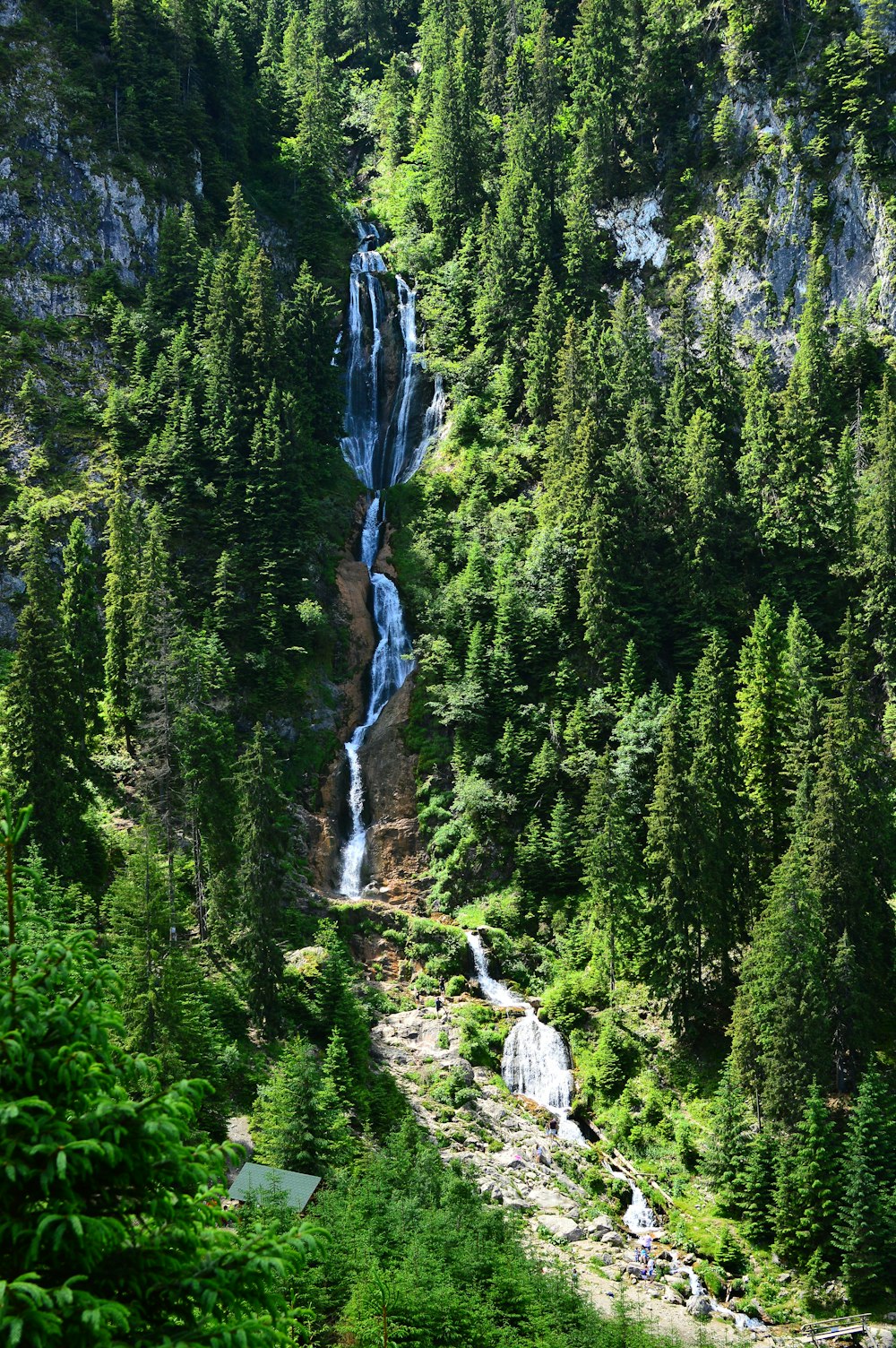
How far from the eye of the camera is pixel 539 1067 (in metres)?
50.0

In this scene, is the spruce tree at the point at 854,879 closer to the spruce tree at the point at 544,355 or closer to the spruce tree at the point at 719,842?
the spruce tree at the point at 719,842

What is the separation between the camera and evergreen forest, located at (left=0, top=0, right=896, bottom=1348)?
29.5 metres

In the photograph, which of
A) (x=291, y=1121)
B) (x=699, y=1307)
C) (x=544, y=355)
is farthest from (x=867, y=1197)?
(x=544, y=355)

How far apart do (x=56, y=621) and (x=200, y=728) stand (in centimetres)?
881

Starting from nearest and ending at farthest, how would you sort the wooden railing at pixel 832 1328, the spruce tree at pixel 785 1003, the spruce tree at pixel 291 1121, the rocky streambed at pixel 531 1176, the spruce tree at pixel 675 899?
the spruce tree at pixel 291 1121, the rocky streambed at pixel 531 1176, the wooden railing at pixel 832 1328, the spruce tree at pixel 785 1003, the spruce tree at pixel 675 899

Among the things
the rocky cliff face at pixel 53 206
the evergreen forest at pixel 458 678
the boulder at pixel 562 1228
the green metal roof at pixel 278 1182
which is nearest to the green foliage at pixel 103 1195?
the evergreen forest at pixel 458 678

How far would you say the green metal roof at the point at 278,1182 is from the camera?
30.3 meters

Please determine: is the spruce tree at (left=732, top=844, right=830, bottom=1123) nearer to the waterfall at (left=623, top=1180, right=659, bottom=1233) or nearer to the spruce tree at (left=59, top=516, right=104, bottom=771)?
the waterfall at (left=623, top=1180, right=659, bottom=1233)

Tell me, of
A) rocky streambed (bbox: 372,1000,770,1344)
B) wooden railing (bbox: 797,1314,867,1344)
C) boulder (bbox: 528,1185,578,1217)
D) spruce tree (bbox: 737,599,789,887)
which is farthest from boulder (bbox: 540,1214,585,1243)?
spruce tree (bbox: 737,599,789,887)

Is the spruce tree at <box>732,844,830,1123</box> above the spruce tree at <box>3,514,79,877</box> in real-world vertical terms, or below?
below

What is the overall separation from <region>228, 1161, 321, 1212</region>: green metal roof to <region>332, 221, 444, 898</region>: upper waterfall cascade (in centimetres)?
3590

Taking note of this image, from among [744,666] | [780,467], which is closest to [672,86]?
[780,467]

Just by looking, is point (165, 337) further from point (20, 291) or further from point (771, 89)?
point (771, 89)

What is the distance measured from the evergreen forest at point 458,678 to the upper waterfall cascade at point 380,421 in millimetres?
380
